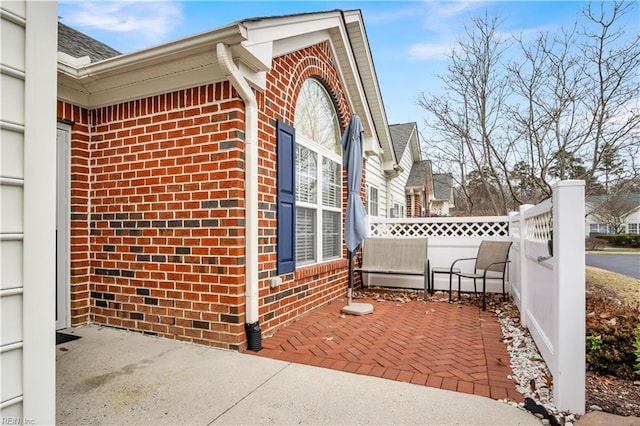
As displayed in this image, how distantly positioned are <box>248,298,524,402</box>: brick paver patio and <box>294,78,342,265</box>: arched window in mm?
963

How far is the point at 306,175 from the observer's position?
16.4ft

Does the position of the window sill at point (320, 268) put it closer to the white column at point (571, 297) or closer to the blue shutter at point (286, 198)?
the blue shutter at point (286, 198)

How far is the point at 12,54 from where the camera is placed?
1362 mm

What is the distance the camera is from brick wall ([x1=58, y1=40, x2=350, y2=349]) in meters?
3.46

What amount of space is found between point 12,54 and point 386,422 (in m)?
2.60

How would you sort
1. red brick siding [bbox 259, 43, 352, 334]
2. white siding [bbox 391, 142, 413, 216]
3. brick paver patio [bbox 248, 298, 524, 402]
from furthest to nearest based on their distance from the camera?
1. white siding [bbox 391, 142, 413, 216]
2. red brick siding [bbox 259, 43, 352, 334]
3. brick paver patio [bbox 248, 298, 524, 402]

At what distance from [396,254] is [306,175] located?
2423 mm

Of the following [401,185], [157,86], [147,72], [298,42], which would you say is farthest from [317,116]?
[401,185]

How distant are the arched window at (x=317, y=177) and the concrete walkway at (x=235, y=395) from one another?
196 centimetres

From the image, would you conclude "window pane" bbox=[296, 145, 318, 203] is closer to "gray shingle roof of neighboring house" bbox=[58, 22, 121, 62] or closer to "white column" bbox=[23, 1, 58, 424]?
"gray shingle roof of neighboring house" bbox=[58, 22, 121, 62]

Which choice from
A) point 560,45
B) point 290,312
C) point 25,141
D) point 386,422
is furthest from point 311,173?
point 560,45

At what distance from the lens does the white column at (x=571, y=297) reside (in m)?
2.30

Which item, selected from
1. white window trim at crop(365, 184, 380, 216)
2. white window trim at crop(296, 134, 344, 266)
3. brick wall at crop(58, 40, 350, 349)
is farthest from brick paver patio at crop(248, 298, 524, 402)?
white window trim at crop(365, 184, 380, 216)

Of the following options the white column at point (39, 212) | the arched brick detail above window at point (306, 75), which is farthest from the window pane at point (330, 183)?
the white column at point (39, 212)
